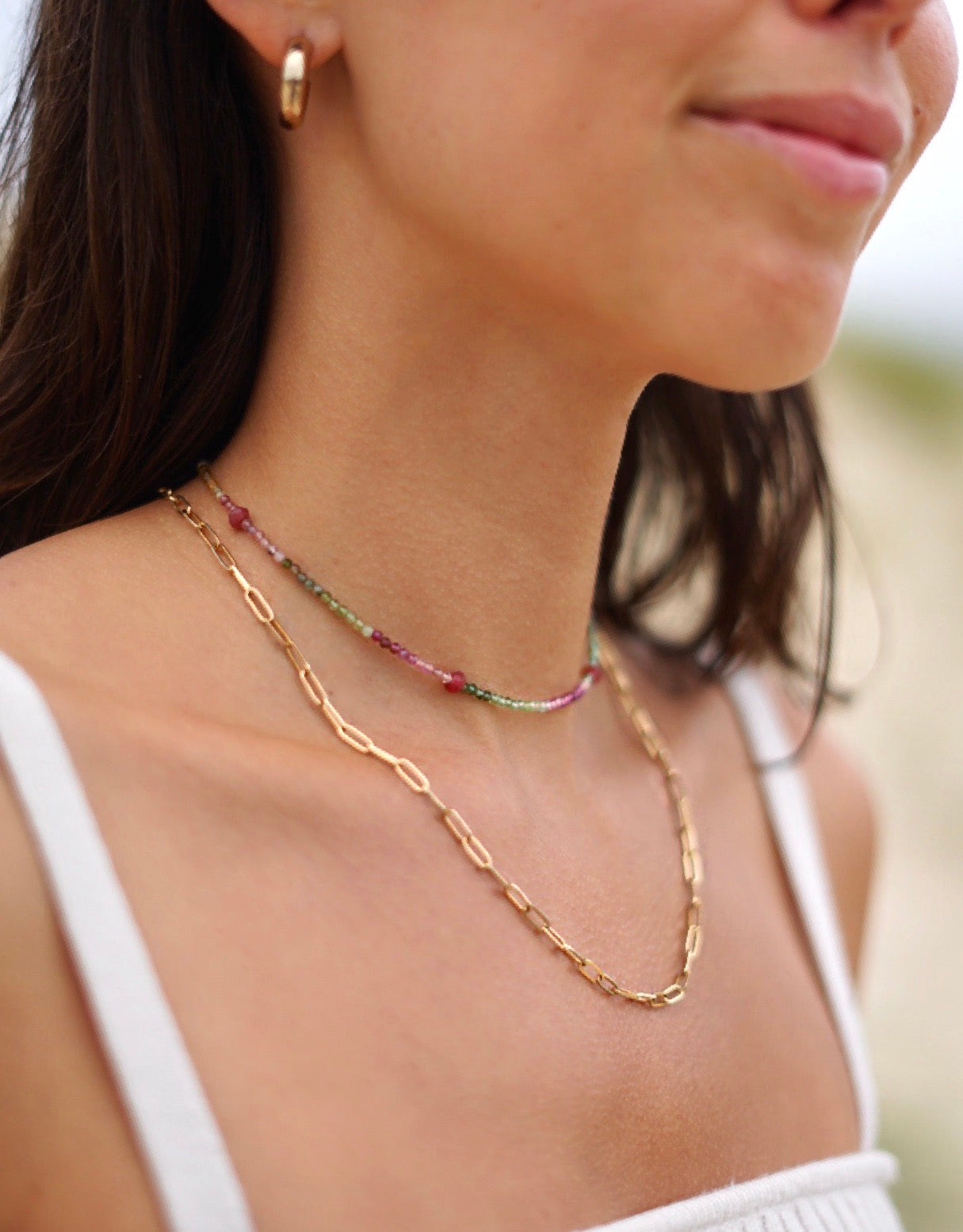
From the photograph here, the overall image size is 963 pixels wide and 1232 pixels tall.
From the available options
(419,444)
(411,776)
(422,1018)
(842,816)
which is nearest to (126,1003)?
(422,1018)

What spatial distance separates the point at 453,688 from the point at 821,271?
0.48 m

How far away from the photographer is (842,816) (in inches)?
73.9

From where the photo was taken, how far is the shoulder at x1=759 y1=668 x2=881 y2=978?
72.4 inches

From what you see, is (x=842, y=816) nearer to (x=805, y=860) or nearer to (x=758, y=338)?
(x=805, y=860)

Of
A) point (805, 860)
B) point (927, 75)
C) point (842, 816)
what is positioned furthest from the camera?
point (842, 816)

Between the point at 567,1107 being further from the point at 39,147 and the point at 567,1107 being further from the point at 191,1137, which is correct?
the point at 39,147

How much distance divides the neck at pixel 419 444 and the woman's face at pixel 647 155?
0.06 meters

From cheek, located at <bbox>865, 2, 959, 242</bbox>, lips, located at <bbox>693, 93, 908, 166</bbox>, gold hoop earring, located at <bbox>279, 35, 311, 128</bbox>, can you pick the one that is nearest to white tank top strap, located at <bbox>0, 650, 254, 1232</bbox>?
gold hoop earring, located at <bbox>279, 35, 311, 128</bbox>

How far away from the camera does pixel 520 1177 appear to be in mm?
1141

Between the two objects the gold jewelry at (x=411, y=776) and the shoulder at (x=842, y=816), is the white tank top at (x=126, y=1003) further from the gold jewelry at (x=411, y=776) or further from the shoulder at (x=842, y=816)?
the shoulder at (x=842, y=816)

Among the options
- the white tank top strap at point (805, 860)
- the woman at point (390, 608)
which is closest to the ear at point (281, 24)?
the woman at point (390, 608)

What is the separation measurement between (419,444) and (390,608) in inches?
5.8

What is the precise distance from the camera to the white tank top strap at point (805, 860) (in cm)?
155

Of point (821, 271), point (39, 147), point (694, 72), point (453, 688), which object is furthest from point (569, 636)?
point (39, 147)
